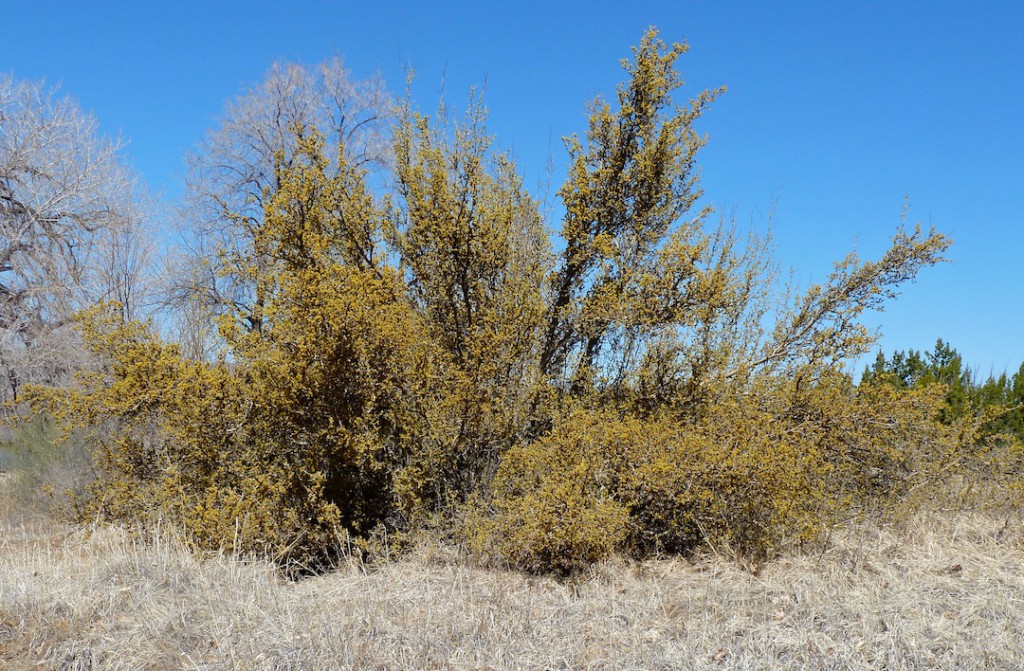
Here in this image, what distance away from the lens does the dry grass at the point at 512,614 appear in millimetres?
3902

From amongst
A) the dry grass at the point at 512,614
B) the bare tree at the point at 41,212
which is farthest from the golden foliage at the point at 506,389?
the bare tree at the point at 41,212

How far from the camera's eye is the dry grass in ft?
12.8

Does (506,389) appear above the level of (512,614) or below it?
above

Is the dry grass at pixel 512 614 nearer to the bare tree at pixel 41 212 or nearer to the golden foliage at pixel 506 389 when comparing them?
the golden foliage at pixel 506 389

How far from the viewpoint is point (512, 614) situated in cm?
455

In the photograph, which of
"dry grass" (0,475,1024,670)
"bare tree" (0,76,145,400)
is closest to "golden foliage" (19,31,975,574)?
"dry grass" (0,475,1024,670)

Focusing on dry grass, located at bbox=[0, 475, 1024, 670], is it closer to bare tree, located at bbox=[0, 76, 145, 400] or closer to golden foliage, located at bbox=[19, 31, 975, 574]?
golden foliage, located at bbox=[19, 31, 975, 574]

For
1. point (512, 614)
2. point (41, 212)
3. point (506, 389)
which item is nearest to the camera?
point (512, 614)

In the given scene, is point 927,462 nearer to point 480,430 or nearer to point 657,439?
point 657,439

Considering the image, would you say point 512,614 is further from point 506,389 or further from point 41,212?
point 41,212

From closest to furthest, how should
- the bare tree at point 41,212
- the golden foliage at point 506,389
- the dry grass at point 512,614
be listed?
the dry grass at point 512,614
the golden foliage at point 506,389
the bare tree at point 41,212

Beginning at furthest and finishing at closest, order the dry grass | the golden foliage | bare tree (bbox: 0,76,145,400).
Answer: bare tree (bbox: 0,76,145,400) → the golden foliage → the dry grass

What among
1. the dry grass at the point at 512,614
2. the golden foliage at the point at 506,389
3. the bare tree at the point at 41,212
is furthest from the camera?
the bare tree at the point at 41,212

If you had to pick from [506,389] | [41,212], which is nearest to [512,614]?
[506,389]
